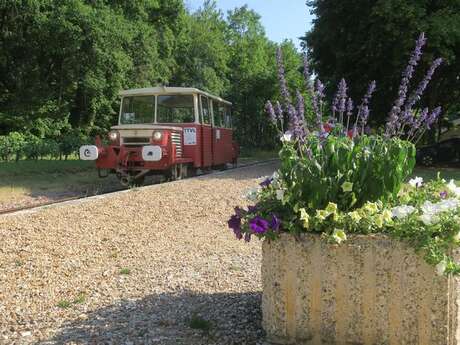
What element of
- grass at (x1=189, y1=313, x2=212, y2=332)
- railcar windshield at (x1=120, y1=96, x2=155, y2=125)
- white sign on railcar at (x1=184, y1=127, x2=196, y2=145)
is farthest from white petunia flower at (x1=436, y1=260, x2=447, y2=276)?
railcar windshield at (x1=120, y1=96, x2=155, y2=125)

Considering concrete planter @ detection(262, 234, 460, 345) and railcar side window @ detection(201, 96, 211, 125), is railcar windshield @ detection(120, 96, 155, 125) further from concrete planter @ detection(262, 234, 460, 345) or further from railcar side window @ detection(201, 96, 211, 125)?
concrete planter @ detection(262, 234, 460, 345)

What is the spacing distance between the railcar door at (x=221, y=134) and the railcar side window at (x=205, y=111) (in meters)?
0.60

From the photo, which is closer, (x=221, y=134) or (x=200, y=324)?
(x=200, y=324)

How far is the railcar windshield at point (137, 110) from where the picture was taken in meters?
14.6

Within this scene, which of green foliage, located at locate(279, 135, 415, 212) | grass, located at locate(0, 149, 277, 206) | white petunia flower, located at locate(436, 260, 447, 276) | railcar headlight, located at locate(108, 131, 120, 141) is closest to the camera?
white petunia flower, located at locate(436, 260, 447, 276)

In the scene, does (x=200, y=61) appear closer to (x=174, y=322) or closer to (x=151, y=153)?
(x=151, y=153)

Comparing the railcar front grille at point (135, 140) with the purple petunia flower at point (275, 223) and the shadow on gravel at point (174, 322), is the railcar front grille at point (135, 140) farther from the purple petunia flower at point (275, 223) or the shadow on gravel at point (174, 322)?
the purple petunia flower at point (275, 223)

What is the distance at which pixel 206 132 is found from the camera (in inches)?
611

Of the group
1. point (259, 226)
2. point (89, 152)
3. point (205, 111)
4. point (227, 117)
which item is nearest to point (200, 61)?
point (227, 117)

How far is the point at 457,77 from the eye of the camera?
2233cm

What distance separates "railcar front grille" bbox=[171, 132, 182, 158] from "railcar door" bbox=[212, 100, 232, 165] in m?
2.59

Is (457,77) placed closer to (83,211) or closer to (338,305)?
(83,211)

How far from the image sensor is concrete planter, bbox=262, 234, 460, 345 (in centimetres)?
320

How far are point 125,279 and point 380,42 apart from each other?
51.1ft
